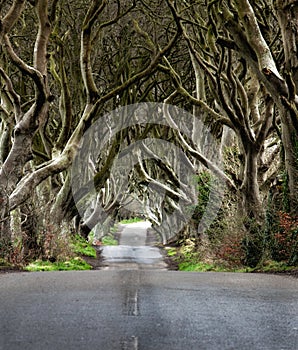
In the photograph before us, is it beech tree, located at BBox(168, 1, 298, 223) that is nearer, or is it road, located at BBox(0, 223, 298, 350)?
road, located at BBox(0, 223, 298, 350)

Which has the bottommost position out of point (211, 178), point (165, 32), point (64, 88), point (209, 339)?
point (209, 339)

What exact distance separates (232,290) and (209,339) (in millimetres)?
3332

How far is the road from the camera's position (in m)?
5.08

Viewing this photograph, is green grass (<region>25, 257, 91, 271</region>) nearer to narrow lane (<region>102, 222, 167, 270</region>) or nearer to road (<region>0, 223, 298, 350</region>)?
narrow lane (<region>102, 222, 167, 270</region>)

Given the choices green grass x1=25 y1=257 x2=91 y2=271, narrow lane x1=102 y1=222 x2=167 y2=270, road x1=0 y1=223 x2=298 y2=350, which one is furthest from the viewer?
narrow lane x1=102 y1=222 x2=167 y2=270

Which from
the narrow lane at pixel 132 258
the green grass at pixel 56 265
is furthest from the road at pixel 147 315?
the narrow lane at pixel 132 258

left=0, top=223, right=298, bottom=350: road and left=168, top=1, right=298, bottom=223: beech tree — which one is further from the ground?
left=168, top=1, right=298, bottom=223: beech tree

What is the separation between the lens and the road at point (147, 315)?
5078 mm

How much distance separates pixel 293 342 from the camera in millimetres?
5141

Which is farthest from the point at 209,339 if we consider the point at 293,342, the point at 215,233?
the point at 215,233

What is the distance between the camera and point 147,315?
20.5 feet

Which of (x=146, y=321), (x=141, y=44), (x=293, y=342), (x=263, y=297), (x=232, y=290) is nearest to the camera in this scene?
(x=293, y=342)

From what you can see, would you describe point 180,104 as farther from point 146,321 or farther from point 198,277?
point 146,321

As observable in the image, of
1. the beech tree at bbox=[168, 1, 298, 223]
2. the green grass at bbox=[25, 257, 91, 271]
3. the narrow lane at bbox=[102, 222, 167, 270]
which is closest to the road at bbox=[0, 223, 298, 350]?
the beech tree at bbox=[168, 1, 298, 223]
